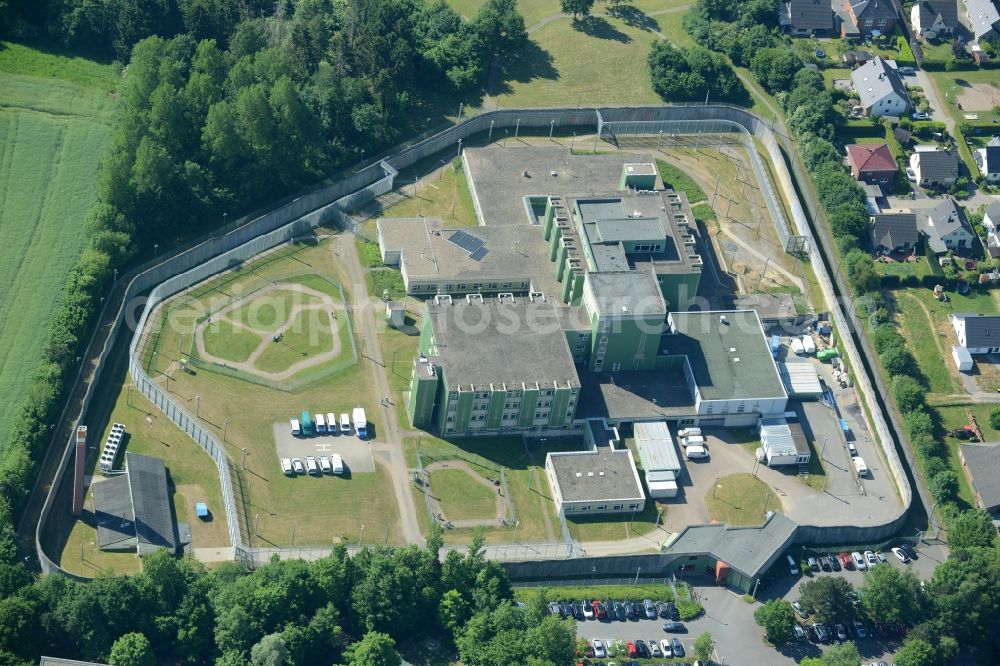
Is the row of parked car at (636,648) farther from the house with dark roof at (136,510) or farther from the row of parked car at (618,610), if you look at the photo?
the house with dark roof at (136,510)

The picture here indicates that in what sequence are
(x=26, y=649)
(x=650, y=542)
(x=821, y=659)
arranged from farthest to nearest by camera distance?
(x=650, y=542), (x=821, y=659), (x=26, y=649)

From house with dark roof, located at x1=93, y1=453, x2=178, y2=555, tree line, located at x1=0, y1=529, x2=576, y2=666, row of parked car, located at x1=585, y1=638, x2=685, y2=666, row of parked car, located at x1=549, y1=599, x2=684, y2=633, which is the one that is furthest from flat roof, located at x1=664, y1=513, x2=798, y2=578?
house with dark roof, located at x1=93, y1=453, x2=178, y2=555

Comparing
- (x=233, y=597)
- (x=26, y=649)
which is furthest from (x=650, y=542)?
(x=26, y=649)

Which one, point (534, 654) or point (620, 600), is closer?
point (534, 654)

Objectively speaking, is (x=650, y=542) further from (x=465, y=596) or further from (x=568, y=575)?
(x=465, y=596)

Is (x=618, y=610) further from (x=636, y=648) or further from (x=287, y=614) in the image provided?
(x=287, y=614)

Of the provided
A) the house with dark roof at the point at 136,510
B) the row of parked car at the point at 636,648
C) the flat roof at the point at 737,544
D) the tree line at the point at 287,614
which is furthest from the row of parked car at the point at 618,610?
the house with dark roof at the point at 136,510

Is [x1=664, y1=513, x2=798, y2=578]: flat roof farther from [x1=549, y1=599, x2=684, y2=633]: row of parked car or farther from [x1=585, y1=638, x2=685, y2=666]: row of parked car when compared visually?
[x1=585, y1=638, x2=685, y2=666]: row of parked car
